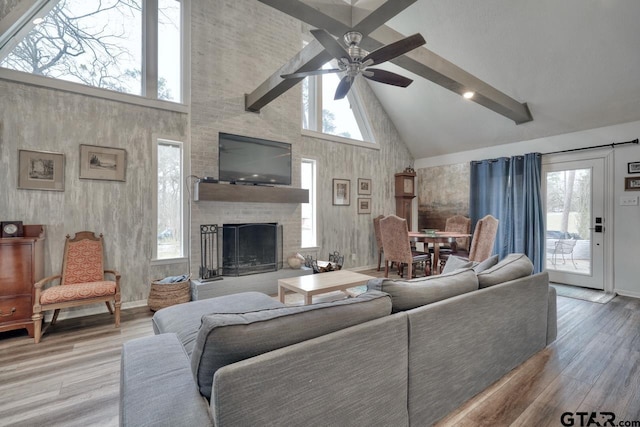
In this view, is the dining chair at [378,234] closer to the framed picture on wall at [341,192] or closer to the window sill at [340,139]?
the framed picture on wall at [341,192]

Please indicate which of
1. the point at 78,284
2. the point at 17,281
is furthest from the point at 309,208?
the point at 17,281

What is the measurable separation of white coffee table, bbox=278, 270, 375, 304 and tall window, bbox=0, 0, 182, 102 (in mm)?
2928

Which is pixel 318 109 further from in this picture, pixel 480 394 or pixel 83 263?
pixel 480 394

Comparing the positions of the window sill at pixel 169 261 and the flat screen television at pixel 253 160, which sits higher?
the flat screen television at pixel 253 160

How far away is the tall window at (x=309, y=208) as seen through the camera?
525 centimetres

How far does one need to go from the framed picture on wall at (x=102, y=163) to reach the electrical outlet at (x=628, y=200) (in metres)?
6.57

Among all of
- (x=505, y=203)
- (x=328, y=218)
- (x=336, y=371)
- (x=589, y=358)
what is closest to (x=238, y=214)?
(x=328, y=218)

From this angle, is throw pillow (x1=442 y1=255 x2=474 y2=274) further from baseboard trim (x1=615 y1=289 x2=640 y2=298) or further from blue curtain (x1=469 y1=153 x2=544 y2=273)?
baseboard trim (x1=615 y1=289 x2=640 y2=298)

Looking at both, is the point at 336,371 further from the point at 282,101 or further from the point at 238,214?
the point at 282,101

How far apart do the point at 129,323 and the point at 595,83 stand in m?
6.35

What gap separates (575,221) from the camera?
4527 mm

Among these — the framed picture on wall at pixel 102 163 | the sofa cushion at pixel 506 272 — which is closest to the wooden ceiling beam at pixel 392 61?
the framed picture on wall at pixel 102 163

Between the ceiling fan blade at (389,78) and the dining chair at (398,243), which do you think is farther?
the dining chair at (398,243)

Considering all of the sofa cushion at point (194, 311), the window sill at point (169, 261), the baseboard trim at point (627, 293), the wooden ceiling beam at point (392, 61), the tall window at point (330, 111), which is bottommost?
the baseboard trim at point (627, 293)
